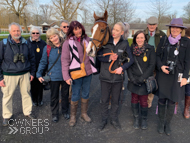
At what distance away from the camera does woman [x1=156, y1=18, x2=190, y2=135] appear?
9.12 feet

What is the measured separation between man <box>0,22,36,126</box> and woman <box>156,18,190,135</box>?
2.80 meters

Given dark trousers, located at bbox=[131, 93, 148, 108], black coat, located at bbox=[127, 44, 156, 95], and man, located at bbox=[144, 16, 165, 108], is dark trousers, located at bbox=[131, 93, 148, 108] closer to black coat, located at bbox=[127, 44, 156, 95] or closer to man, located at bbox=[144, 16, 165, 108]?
black coat, located at bbox=[127, 44, 156, 95]

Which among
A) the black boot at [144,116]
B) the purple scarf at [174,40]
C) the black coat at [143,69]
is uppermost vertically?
the purple scarf at [174,40]

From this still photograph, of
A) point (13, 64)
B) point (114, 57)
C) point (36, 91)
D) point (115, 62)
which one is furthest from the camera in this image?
point (36, 91)

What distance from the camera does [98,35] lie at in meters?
2.76

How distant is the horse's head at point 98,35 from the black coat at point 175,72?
1123 mm

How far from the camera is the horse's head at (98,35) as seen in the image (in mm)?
2652

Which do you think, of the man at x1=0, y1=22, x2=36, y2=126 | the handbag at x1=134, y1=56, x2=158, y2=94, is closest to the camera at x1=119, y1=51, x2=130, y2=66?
the handbag at x1=134, y1=56, x2=158, y2=94

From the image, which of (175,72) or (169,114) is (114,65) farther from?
(169,114)

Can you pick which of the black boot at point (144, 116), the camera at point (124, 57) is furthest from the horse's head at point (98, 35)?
the black boot at point (144, 116)

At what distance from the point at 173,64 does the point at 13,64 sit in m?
3.16

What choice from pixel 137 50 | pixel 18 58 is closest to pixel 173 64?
pixel 137 50

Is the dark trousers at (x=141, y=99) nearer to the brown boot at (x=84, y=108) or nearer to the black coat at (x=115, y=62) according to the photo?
the black coat at (x=115, y=62)

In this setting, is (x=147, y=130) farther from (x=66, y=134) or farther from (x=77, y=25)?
(x=77, y=25)
